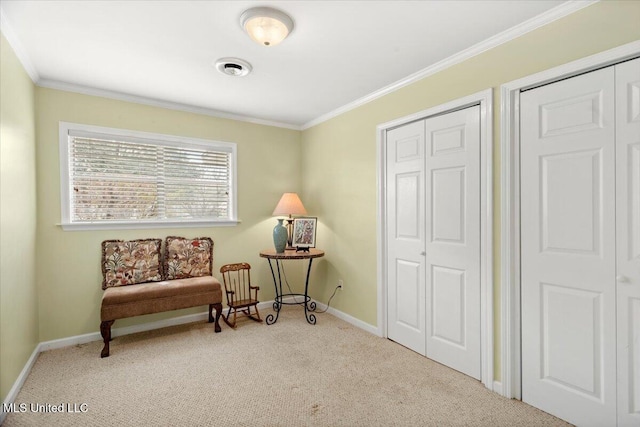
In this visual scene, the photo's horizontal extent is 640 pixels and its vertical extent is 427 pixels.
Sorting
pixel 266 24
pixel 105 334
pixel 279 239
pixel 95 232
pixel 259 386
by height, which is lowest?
pixel 259 386

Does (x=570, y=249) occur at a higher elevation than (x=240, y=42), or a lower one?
lower

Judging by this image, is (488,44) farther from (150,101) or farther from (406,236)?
(150,101)

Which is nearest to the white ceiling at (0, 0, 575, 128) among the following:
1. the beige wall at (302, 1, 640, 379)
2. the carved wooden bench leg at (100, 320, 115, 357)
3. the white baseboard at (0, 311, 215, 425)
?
the beige wall at (302, 1, 640, 379)

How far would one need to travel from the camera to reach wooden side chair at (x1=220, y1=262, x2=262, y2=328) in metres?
3.68

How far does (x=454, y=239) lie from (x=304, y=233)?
78.8 inches

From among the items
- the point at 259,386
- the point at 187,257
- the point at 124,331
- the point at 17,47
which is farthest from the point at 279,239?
the point at 17,47

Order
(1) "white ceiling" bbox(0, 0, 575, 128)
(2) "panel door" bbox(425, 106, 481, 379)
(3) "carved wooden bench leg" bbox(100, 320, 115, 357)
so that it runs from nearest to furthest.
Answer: (1) "white ceiling" bbox(0, 0, 575, 128), (2) "panel door" bbox(425, 106, 481, 379), (3) "carved wooden bench leg" bbox(100, 320, 115, 357)

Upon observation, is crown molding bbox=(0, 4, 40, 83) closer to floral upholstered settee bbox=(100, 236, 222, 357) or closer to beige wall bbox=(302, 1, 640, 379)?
floral upholstered settee bbox=(100, 236, 222, 357)

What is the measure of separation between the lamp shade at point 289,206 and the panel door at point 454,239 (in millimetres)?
1695

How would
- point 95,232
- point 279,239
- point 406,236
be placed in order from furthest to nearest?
point 279,239
point 95,232
point 406,236

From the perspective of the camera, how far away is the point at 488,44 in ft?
7.54

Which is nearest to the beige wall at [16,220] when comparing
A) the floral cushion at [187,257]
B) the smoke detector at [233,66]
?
the floral cushion at [187,257]

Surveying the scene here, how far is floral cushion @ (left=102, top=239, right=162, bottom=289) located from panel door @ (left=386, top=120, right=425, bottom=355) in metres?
2.48

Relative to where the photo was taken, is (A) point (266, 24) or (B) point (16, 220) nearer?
(A) point (266, 24)
